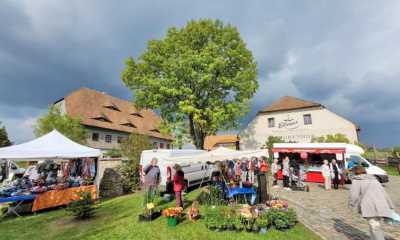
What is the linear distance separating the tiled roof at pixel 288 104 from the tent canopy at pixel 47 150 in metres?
26.1

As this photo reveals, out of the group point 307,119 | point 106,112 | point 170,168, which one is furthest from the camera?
point 106,112

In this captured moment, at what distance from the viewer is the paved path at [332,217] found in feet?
19.5

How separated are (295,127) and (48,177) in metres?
28.7

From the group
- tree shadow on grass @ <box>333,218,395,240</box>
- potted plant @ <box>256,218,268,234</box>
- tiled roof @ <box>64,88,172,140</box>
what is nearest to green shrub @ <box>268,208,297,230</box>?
potted plant @ <box>256,218,268,234</box>

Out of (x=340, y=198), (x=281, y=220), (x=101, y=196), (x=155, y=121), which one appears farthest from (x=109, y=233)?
(x=155, y=121)

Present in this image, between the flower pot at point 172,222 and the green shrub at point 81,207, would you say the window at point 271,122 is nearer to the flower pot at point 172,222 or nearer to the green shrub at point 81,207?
the flower pot at point 172,222

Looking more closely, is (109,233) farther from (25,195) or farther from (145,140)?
(145,140)

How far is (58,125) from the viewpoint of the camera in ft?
69.4

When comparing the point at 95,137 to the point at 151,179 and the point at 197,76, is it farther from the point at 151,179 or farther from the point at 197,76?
the point at 151,179

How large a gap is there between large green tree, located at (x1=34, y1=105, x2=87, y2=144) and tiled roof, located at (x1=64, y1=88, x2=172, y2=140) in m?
4.43

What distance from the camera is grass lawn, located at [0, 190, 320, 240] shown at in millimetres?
6082

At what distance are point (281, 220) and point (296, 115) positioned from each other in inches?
1005

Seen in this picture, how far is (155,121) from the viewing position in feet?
145

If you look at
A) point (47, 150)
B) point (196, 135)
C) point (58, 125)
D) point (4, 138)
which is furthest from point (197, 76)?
point (4, 138)
